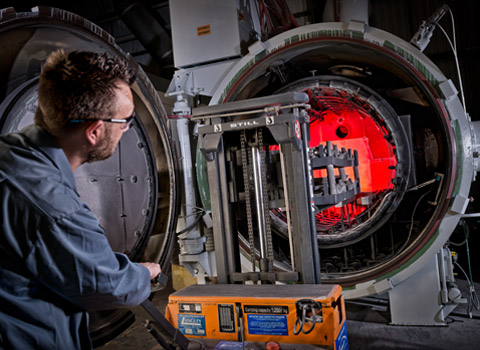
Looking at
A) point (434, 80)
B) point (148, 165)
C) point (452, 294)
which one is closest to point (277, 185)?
point (148, 165)

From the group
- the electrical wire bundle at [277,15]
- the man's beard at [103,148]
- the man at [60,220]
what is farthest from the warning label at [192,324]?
the electrical wire bundle at [277,15]

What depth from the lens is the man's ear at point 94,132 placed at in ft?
3.67

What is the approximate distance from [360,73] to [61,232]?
2844 millimetres

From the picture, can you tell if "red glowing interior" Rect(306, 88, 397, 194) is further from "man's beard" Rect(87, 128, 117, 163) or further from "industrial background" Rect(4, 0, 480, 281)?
"man's beard" Rect(87, 128, 117, 163)

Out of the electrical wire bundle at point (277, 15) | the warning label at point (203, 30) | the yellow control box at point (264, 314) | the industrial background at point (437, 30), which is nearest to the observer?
the yellow control box at point (264, 314)

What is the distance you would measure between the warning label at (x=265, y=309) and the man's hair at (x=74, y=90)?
1.02 meters

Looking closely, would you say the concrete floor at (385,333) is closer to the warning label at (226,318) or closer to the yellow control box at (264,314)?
the yellow control box at (264,314)

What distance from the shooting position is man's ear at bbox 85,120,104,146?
1.12 meters

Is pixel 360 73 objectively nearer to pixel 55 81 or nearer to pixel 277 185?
pixel 277 185

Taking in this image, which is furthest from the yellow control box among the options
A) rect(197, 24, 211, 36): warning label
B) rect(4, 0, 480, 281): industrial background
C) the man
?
rect(4, 0, 480, 281): industrial background

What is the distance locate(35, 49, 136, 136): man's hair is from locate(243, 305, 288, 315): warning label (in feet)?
3.35

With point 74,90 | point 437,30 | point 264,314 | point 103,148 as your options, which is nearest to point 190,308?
point 264,314

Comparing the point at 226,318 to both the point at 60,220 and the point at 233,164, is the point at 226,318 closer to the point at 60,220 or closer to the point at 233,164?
the point at 233,164

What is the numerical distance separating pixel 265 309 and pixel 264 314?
→ 0.08 ft
